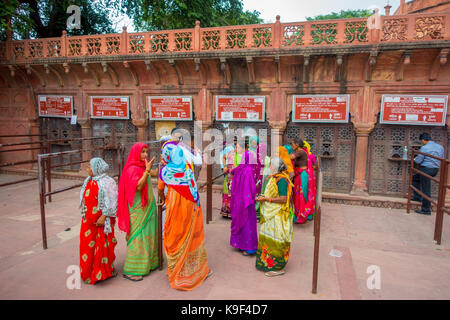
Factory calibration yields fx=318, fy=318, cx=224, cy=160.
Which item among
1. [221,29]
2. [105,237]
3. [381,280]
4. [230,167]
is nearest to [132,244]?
[105,237]

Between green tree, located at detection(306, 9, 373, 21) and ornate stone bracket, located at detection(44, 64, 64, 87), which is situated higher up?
green tree, located at detection(306, 9, 373, 21)

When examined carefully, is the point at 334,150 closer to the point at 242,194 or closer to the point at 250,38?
the point at 250,38

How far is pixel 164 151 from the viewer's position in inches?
146

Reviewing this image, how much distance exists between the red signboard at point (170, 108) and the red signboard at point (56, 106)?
2.77 m

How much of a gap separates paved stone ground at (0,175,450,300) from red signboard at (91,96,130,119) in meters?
Answer: 3.59

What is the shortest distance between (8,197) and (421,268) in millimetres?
8702

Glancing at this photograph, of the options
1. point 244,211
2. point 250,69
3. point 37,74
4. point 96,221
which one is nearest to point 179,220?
point 96,221

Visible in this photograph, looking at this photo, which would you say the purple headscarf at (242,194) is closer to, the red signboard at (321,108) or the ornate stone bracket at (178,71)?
the red signboard at (321,108)

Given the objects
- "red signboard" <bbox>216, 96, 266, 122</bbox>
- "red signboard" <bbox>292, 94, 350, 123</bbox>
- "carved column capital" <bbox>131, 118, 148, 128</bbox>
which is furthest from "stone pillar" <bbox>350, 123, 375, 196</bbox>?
"carved column capital" <bbox>131, 118, 148, 128</bbox>

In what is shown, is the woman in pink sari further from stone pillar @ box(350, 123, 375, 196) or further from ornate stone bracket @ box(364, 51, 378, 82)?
ornate stone bracket @ box(364, 51, 378, 82)

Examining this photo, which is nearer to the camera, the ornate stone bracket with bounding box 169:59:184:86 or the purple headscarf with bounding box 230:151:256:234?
the purple headscarf with bounding box 230:151:256:234

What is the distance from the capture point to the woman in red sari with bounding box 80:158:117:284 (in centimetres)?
362

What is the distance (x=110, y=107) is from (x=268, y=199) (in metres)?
6.99

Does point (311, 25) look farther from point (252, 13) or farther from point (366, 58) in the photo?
point (252, 13)
